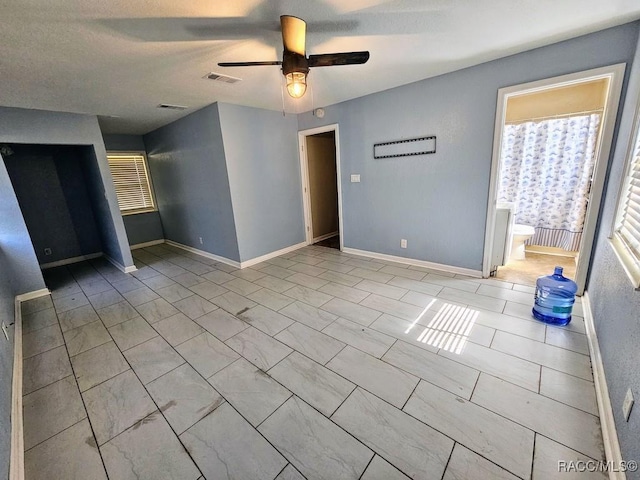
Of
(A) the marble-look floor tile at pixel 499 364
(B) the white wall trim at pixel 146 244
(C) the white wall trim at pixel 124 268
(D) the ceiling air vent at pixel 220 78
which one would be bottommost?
(A) the marble-look floor tile at pixel 499 364

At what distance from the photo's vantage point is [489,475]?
3.78 ft

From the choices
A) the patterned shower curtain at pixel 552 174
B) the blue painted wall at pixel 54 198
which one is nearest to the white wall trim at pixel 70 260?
the blue painted wall at pixel 54 198

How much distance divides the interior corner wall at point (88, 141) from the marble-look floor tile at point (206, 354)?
2788mm

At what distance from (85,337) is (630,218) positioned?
4358 millimetres

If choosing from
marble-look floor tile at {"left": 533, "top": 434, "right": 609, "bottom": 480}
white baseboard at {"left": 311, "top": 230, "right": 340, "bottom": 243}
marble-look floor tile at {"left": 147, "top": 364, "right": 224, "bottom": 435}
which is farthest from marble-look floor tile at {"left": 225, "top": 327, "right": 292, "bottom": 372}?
white baseboard at {"left": 311, "top": 230, "right": 340, "bottom": 243}

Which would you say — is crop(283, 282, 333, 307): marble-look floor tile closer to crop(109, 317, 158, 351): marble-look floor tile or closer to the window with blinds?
crop(109, 317, 158, 351): marble-look floor tile

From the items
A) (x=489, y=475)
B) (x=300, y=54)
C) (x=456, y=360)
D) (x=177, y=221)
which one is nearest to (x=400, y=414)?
(x=489, y=475)

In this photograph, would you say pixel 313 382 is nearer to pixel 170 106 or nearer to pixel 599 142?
pixel 599 142

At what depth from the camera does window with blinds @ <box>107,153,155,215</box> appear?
5199 mm

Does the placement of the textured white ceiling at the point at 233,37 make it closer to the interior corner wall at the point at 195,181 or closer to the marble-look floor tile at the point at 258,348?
the interior corner wall at the point at 195,181

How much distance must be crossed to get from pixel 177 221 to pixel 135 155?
170 centimetres

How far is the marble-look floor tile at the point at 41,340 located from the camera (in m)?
2.24

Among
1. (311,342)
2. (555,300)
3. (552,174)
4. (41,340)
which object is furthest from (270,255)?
(552,174)

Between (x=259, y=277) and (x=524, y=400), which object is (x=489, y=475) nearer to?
(x=524, y=400)
